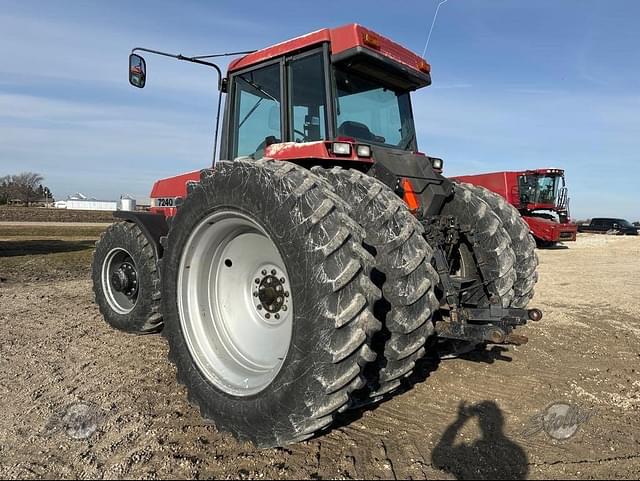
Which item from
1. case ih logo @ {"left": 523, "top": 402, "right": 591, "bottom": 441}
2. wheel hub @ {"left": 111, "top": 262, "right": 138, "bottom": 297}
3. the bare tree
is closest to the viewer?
case ih logo @ {"left": 523, "top": 402, "right": 591, "bottom": 441}

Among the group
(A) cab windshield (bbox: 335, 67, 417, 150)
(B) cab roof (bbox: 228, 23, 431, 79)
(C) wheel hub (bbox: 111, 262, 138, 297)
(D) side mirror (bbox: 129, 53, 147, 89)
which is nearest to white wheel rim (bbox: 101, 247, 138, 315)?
(C) wheel hub (bbox: 111, 262, 138, 297)

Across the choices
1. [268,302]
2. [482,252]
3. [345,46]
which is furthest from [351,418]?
[345,46]

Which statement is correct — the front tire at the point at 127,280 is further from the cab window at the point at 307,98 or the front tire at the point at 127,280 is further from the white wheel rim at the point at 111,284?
the cab window at the point at 307,98

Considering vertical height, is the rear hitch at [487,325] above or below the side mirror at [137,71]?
below

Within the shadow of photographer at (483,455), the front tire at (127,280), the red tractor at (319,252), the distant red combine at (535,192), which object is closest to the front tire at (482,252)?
the red tractor at (319,252)

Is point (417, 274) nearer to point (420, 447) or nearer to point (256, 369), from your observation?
point (420, 447)

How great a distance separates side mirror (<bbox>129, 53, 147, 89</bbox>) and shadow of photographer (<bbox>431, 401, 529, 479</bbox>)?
4.16m

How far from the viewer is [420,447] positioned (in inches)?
110

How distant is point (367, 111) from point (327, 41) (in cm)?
70

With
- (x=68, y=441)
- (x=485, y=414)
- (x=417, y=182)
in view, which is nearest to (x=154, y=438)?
(x=68, y=441)

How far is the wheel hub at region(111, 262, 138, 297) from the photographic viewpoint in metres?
5.21

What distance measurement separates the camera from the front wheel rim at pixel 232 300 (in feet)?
10.2

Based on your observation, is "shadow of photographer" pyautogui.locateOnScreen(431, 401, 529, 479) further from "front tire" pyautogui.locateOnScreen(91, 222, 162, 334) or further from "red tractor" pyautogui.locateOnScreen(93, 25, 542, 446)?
"front tire" pyautogui.locateOnScreen(91, 222, 162, 334)

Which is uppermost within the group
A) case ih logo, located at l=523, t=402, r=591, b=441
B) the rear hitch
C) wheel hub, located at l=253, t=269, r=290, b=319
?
wheel hub, located at l=253, t=269, r=290, b=319
